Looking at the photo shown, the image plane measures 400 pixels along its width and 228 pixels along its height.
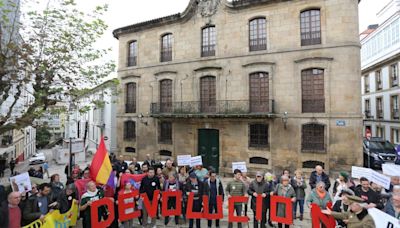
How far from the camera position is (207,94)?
19625 mm

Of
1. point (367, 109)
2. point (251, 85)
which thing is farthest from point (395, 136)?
point (251, 85)

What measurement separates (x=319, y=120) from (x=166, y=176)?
1053 cm

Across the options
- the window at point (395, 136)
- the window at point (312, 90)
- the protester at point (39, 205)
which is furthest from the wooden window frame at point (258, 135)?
the window at point (395, 136)

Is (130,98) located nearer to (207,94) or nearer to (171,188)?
(207,94)

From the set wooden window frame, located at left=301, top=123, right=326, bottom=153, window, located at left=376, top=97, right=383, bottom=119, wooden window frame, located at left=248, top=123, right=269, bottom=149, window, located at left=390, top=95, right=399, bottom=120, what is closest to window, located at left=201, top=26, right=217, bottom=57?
wooden window frame, located at left=248, top=123, right=269, bottom=149

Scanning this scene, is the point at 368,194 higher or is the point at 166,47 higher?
the point at 166,47

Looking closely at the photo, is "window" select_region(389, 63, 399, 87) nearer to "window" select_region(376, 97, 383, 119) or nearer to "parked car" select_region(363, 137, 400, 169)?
"window" select_region(376, 97, 383, 119)

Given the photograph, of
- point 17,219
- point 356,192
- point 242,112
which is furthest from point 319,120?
point 17,219

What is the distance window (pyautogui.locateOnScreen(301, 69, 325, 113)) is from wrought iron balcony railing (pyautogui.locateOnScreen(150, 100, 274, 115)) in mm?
2007

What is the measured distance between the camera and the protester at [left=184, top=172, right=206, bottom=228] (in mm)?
8492

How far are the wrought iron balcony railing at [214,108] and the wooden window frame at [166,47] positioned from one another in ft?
12.0

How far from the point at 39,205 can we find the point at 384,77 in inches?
1245

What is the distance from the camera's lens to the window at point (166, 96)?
2111 cm

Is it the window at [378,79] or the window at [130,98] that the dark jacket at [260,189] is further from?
the window at [378,79]
